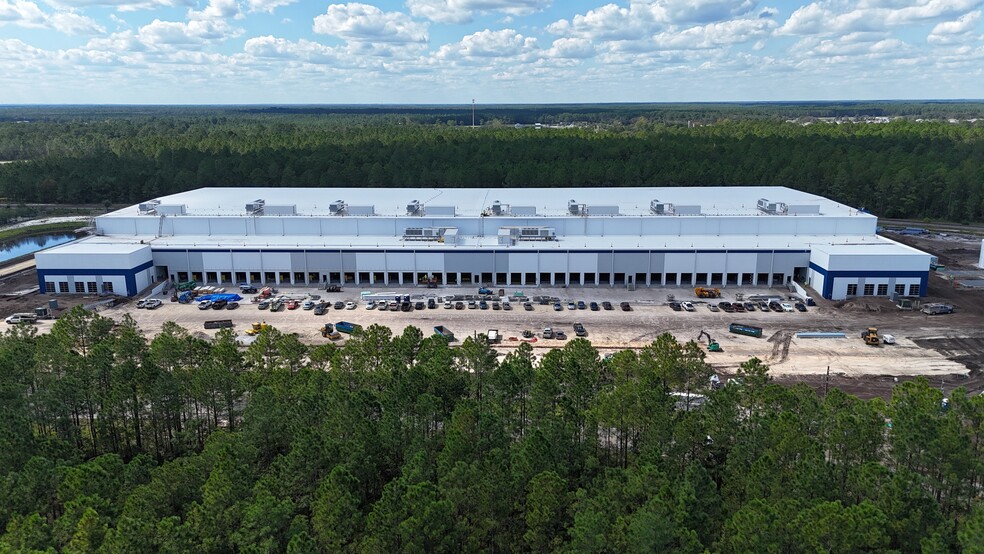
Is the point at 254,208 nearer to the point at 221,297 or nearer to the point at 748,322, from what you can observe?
the point at 221,297

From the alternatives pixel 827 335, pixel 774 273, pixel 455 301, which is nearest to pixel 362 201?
pixel 455 301

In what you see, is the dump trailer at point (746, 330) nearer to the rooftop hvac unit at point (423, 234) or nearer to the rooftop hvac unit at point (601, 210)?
the rooftop hvac unit at point (601, 210)

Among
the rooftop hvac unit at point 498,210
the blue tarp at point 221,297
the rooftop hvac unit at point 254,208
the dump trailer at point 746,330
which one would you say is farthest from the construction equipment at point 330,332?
the dump trailer at point 746,330

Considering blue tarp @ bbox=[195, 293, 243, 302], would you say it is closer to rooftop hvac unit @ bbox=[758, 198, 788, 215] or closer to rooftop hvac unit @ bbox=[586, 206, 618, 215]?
rooftop hvac unit @ bbox=[586, 206, 618, 215]

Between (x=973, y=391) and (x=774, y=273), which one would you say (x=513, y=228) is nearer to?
(x=774, y=273)

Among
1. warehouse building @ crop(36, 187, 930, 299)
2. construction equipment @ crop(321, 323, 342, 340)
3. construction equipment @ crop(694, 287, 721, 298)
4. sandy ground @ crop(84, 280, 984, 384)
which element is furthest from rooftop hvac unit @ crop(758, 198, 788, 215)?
construction equipment @ crop(321, 323, 342, 340)

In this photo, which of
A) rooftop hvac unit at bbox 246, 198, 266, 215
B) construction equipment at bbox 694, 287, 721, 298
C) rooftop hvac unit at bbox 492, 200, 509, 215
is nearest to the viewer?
construction equipment at bbox 694, 287, 721, 298
